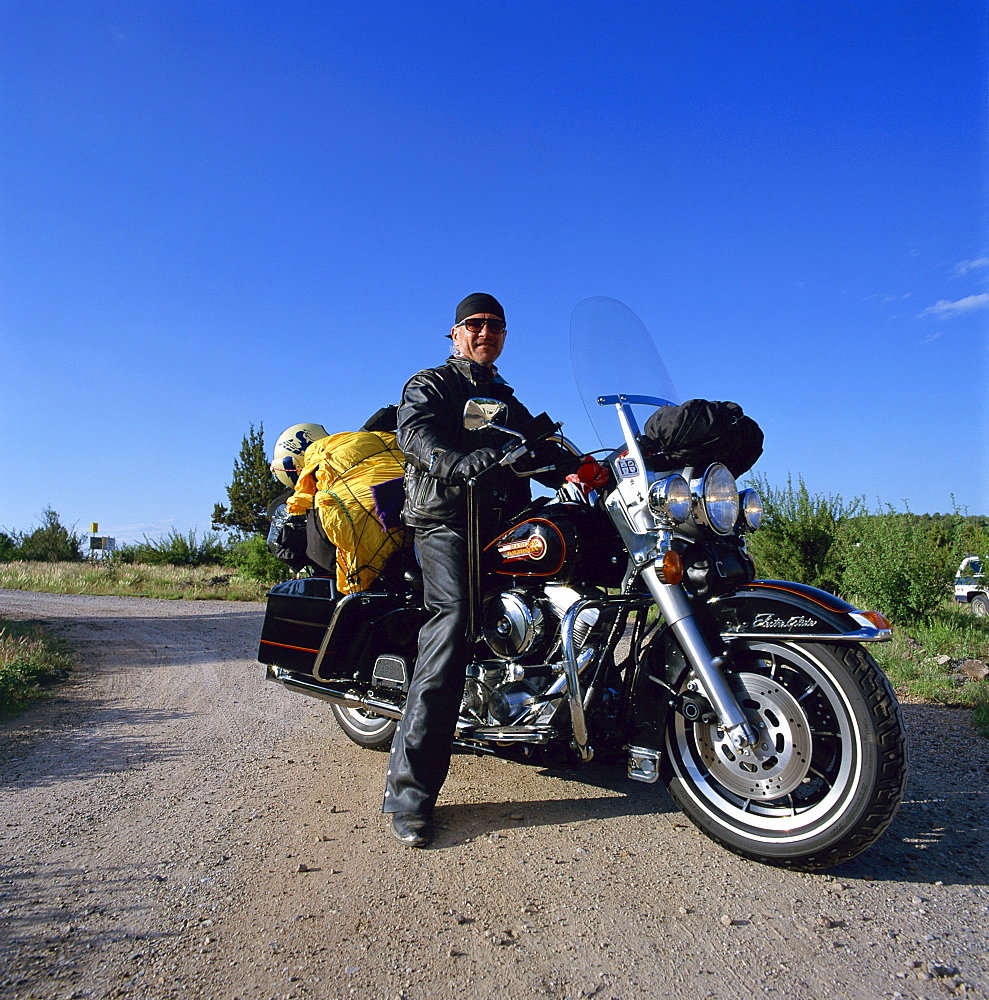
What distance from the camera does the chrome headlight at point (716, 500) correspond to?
9.36ft

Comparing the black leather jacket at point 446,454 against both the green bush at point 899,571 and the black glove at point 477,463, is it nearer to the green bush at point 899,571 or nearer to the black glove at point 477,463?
the black glove at point 477,463

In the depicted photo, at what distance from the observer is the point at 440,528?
347 cm

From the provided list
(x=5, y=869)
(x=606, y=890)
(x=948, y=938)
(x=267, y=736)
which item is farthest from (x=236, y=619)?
(x=948, y=938)

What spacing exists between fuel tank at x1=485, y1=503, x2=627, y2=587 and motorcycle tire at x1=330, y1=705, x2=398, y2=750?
1412 millimetres

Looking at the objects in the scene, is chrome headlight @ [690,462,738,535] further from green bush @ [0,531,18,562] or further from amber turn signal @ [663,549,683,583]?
green bush @ [0,531,18,562]

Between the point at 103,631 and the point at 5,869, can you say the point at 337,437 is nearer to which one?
the point at 5,869

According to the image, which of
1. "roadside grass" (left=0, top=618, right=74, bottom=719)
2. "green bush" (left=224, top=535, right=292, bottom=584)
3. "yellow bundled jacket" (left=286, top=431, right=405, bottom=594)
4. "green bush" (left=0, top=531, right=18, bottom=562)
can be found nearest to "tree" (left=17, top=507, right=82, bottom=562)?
"green bush" (left=0, top=531, right=18, bottom=562)

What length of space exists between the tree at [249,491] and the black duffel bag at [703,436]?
2708cm

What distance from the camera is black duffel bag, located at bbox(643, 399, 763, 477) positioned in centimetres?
294

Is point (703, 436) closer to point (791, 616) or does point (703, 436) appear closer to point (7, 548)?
point (791, 616)

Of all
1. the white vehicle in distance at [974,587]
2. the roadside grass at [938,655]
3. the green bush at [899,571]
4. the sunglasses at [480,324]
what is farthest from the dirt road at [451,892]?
the white vehicle in distance at [974,587]

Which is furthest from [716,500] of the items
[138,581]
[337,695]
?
[138,581]

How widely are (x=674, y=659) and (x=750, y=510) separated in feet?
2.22

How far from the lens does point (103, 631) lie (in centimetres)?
1009
